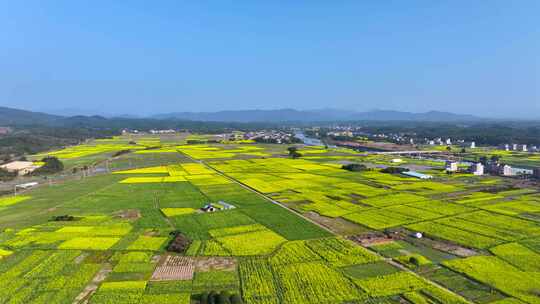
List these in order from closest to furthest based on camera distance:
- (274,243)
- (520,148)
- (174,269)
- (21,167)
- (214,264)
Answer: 1. (174,269)
2. (214,264)
3. (274,243)
4. (21,167)
5. (520,148)

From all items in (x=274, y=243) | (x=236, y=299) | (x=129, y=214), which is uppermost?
(x=236, y=299)

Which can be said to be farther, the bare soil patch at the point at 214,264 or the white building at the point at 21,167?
the white building at the point at 21,167

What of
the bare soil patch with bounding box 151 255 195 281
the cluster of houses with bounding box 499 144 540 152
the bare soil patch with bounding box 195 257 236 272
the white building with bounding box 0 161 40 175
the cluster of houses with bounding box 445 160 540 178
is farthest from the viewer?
the cluster of houses with bounding box 499 144 540 152

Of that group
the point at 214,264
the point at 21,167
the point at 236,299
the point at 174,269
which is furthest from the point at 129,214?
the point at 21,167

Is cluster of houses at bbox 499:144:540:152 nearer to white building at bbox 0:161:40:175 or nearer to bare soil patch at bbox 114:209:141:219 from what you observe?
bare soil patch at bbox 114:209:141:219

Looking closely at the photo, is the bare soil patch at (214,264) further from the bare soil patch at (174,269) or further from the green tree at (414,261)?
the green tree at (414,261)

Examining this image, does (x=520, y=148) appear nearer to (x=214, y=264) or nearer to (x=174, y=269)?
(x=214, y=264)

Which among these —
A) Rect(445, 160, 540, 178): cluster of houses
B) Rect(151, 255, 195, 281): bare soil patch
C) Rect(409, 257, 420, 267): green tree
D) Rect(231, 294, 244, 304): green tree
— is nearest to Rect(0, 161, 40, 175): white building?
Rect(151, 255, 195, 281): bare soil patch

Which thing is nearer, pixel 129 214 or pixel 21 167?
pixel 129 214

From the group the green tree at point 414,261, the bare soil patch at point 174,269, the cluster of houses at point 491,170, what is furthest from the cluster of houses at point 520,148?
the bare soil patch at point 174,269
